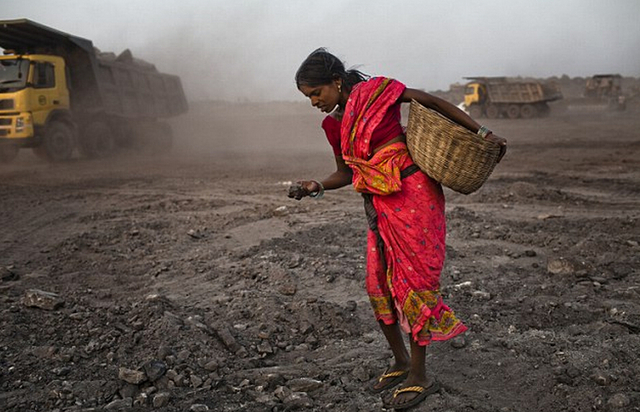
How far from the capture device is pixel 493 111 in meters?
26.8

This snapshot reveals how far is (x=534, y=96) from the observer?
26.3 m

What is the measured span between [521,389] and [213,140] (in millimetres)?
17346

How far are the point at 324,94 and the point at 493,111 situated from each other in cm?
2648

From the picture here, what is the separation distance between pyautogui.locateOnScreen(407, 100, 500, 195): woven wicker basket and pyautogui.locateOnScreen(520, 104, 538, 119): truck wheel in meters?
26.3

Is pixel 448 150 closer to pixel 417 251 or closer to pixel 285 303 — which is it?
pixel 417 251

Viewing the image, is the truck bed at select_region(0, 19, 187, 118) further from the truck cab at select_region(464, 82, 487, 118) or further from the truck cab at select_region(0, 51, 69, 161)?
the truck cab at select_region(464, 82, 487, 118)

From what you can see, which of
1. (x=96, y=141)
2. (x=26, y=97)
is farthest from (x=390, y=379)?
(x=96, y=141)

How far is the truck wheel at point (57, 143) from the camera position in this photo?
11.6 metres

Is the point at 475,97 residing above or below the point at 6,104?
above

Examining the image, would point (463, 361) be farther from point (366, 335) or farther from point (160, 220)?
point (160, 220)

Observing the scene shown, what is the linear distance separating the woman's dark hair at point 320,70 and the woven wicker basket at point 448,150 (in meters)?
0.36

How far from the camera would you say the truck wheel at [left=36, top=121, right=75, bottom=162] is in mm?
11633

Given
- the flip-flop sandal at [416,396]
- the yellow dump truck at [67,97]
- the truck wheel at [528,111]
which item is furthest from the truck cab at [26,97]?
the truck wheel at [528,111]

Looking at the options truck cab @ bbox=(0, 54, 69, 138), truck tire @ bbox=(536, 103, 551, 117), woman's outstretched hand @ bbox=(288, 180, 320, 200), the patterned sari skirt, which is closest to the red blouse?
the patterned sari skirt
